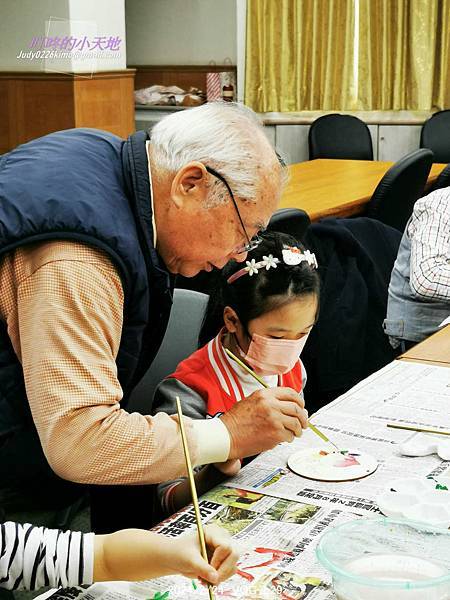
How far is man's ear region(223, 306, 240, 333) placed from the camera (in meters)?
2.04

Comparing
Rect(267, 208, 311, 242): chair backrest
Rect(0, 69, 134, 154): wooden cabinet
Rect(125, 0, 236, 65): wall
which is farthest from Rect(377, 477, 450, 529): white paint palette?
Rect(125, 0, 236, 65): wall

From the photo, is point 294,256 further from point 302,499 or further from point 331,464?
point 302,499

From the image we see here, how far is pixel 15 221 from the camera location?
1.40 m

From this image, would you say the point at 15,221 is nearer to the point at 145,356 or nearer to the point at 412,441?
the point at 145,356

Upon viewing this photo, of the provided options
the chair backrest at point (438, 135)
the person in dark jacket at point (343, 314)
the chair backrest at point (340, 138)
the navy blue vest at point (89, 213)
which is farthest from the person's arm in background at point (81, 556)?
the chair backrest at point (340, 138)

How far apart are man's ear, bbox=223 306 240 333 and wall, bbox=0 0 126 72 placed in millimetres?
4910

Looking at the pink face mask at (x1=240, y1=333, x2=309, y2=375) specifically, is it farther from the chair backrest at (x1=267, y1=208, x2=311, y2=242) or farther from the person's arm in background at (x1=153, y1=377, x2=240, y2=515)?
the chair backrest at (x1=267, y1=208, x2=311, y2=242)

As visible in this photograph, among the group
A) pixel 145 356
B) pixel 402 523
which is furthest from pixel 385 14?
pixel 402 523

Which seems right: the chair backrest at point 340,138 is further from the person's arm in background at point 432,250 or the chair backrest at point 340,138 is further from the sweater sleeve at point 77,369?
the sweater sleeve at point 77,369

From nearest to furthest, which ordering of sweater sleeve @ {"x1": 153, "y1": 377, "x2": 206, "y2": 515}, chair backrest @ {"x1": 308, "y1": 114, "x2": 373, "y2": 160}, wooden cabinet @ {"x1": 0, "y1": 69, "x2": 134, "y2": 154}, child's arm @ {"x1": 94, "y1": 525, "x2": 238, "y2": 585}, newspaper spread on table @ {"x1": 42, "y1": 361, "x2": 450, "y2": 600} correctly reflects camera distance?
child's arm @ {"x1": 94, "y1": 525, "x2": 238, "y2": 585} < newspaper spread on table @ {"x1": 42, "y1": 361, "x2": 450, "y2": 600} < sweater sleeve @ {"x1": 153, "y1": 377, "x2": 206, "y2": 515} < wooden cabinet @ {"x1": 0, "y1": 69, "x2": 134, "y2": 154} < chair backrest @ {"x1": 308, "y1": 114, "x2": 373, "y2": 160}

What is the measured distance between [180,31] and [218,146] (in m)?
6.82

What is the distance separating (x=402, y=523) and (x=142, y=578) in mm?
369

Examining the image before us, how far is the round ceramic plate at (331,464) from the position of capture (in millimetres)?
1554

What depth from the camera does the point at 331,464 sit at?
160cm
